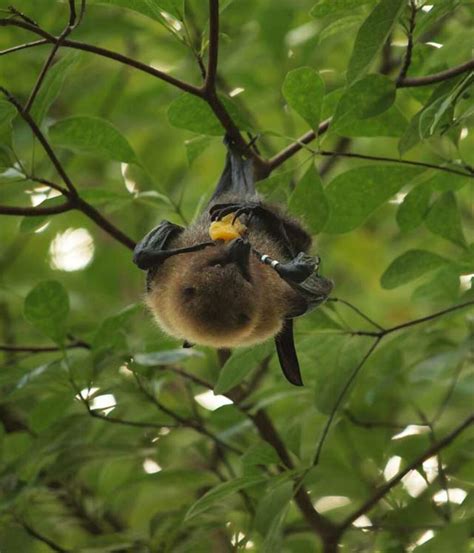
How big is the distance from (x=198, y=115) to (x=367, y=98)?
0.70 meters

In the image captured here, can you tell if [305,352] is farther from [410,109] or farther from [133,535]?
[410,109]

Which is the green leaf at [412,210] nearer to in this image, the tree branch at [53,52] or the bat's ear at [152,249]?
the bat's ear at [152,249]

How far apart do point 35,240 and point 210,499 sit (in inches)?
139

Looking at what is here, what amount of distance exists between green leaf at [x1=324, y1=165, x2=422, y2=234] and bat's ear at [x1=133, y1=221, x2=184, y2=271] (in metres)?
0.71

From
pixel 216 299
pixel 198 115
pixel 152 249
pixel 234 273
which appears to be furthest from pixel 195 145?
pixel 216 299

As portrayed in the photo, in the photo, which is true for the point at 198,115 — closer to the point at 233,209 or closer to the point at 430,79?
the point at 233,209

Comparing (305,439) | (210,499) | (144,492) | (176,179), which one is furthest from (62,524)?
(176,179)

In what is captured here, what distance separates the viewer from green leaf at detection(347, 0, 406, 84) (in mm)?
2949

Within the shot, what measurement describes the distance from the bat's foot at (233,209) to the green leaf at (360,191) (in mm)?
376

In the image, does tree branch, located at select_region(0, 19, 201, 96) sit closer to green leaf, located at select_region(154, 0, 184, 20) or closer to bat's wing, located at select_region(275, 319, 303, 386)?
green leaf, located at select_region(154, 0, 184, 20)

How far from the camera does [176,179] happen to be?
6.41 m

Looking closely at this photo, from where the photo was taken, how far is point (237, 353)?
389 cm

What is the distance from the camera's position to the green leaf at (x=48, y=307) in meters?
4.15

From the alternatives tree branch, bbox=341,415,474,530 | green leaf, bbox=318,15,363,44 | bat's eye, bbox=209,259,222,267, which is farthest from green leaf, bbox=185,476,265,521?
green leaf, bbox=318,15,363,44
